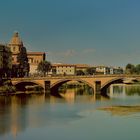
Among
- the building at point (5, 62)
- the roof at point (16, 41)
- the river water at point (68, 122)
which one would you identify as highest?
the roof at point (16, 41)

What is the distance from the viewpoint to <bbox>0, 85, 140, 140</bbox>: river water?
42531 millimetres

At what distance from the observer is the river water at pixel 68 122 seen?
42531mm

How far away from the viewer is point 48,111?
61.4 metres

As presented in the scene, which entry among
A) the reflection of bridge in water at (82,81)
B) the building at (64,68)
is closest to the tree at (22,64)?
the reflection of bridge in water at (82,81)

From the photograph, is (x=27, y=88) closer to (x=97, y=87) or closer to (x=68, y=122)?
(x=97, y=87)

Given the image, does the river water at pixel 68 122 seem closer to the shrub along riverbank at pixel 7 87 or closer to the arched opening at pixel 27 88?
the shrub along riverbank at pixel 7 87

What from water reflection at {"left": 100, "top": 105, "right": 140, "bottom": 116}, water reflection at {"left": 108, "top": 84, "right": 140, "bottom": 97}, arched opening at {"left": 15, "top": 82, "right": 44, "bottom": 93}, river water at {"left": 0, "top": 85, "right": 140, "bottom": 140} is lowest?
river water at {"left": 0, "top": 85, "right": 140, "bottom": 140}

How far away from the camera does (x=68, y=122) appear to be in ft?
165

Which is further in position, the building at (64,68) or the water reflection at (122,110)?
the building at (64,68)

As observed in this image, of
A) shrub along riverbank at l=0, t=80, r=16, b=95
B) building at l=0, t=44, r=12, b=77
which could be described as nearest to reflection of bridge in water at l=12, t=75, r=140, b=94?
shrub along riverbank at l=0, t=80, r=16, b=95

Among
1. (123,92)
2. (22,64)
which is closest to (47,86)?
(123,92)

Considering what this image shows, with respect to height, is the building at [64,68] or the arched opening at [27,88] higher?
the building at [64,68]

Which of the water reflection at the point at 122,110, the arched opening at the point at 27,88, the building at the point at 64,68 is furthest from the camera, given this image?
the building at the point at 64,68

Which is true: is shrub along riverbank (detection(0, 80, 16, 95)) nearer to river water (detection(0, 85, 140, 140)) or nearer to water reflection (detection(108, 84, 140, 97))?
water reflection (detection(108, 84, 140, 97))
